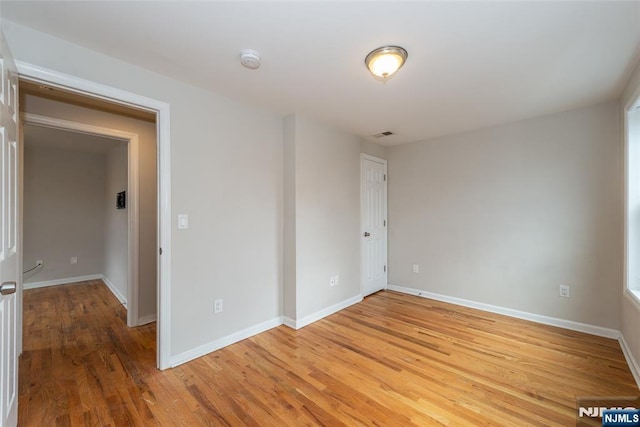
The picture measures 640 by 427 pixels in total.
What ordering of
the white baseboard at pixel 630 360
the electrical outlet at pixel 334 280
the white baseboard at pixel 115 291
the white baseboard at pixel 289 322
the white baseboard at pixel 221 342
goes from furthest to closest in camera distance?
the white baseboard at pixel 115 291
the electrical outlet at pixel 334 280
the white baseboard at pixel 289 322
the white baseboard at pixel 221 342
the white baseboard at pixel 630 360

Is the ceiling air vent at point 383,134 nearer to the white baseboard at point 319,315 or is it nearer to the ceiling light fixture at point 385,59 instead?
the ceiling light fixture at point 385,59

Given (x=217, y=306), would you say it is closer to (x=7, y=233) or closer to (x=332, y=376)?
(x=332, y=376)

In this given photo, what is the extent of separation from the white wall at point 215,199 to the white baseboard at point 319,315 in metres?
0.18

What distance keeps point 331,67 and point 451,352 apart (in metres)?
2.57

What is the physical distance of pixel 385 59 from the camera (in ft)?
5.80

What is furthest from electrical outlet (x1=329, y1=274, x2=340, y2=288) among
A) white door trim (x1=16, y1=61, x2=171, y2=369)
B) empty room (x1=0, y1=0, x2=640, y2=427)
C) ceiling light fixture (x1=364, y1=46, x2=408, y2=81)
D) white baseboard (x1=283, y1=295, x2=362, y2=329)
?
ceiling light fixture (x1=364, y1=46, x2=408, y2=81)

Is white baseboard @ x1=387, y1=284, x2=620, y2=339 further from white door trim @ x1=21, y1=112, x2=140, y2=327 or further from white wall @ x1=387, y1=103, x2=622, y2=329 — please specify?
white door trim @ x1=21, y1=112, x2=140, y2=327

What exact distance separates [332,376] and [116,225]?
13.9ft

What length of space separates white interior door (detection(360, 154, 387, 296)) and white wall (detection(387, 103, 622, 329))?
0.85 feet

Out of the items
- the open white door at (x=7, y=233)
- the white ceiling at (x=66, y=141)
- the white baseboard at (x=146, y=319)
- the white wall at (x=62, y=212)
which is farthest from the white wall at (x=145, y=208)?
the white wall at (x=62, y=212)

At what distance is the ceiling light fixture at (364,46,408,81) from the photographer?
5.68 ft

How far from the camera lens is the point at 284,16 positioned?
1472 mm

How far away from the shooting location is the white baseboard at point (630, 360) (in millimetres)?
1940

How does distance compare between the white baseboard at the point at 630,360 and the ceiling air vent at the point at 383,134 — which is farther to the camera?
the ceiling air vent at the point at 383,134
